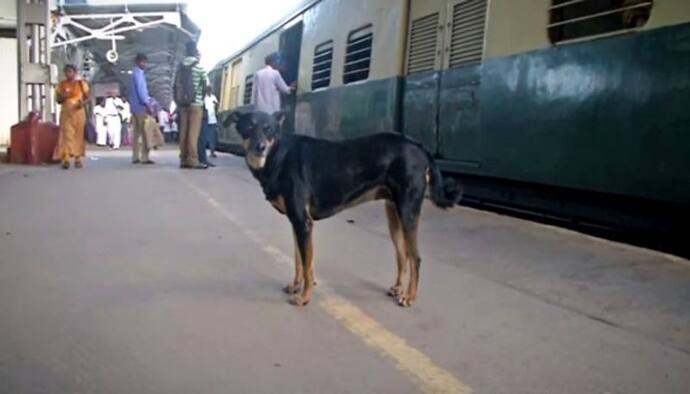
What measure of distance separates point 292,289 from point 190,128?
8655 millimetres

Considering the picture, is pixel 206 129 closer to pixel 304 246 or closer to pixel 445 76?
pixel 445 76

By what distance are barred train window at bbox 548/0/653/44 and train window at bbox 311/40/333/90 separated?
5089 millimetres

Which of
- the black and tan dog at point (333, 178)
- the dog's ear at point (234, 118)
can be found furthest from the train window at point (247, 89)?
the black and tan dog at point (333, 178)

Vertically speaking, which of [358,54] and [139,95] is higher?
[358,54]

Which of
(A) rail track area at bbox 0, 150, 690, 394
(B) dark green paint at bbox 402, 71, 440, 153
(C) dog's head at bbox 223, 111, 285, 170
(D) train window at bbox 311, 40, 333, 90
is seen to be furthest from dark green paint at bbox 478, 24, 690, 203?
(D) train window at bbox 311, 40, 333, 90

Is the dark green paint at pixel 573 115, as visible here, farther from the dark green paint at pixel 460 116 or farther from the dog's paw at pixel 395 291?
the dog's paw at pixel 395 291

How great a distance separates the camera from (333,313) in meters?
3.69

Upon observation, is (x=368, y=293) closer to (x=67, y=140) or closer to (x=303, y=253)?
(x=303, y=253)

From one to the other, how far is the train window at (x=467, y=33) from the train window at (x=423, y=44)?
33cm

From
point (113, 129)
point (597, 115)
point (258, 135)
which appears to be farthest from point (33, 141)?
point (113, 129)

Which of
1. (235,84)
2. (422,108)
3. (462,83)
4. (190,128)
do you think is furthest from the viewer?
(235,84)

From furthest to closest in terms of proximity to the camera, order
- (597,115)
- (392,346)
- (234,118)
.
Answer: (597,115) → (234,118) → (392,346)

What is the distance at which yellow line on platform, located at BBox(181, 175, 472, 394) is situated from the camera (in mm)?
2686

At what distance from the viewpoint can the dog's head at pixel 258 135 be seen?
389 centimetres
